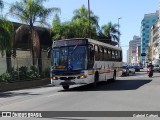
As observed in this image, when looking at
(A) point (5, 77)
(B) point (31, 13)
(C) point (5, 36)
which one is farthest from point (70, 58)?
(B) point (31, 13)

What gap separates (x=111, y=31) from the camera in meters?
86.7

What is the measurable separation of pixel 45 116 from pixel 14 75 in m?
21.5

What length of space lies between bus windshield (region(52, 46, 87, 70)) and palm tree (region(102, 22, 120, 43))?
5894 centimetres

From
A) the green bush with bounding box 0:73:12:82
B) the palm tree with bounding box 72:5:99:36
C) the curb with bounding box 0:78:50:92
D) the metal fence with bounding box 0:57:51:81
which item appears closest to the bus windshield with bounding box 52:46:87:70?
the curb with bounding box 0:78:50:92

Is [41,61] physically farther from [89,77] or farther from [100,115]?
[100,115]

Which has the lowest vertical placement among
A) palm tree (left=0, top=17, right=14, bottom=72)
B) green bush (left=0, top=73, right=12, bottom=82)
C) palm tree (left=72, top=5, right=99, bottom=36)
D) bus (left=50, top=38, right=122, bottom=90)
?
green bush (left=0, top=73, right=12, bottom=82)

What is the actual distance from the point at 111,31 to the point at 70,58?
61914mm

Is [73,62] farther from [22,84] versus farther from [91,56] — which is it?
[22,84]

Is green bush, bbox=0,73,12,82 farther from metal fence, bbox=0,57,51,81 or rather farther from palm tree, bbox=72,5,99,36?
palm tree, bbox=72,5,99,36

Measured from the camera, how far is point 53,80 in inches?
1018

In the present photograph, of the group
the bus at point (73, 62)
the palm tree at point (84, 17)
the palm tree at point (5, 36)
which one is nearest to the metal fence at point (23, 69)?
the palm tree at point (5, 36)

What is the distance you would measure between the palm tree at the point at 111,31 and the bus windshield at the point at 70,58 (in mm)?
58941

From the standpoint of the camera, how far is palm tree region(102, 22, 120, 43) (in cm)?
8553

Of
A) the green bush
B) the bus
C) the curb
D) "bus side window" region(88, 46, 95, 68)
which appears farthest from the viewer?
the green bush
